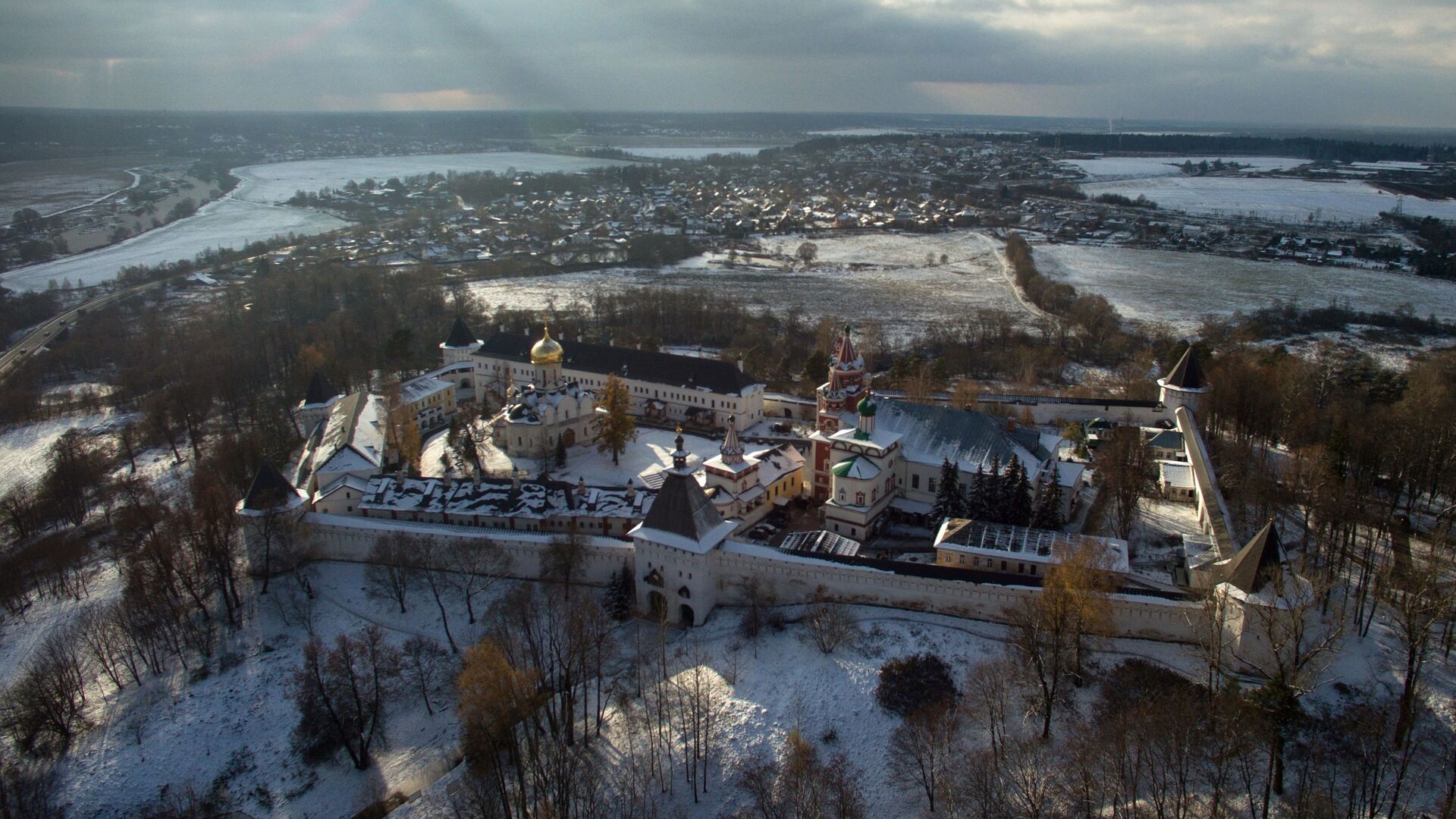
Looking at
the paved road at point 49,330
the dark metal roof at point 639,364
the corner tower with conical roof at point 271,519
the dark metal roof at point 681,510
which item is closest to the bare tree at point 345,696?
the corner tower with conical roof at point 271,519

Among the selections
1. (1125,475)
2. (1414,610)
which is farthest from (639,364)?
(1414,610)

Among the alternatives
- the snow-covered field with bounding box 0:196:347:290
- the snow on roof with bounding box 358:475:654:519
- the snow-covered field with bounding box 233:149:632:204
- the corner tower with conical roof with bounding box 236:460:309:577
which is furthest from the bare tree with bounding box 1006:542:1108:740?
the snow-covered field with bounding box 233:149:632:204

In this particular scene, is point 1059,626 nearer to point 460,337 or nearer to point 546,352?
point 546,352

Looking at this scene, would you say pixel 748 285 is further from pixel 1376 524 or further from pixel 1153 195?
pixel 1153 195

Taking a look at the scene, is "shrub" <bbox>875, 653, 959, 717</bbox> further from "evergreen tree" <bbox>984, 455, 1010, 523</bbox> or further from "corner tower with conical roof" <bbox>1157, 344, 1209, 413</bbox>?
"corner tower with conical roof" <bbox>1157, 344, 1209, 413</bbox>

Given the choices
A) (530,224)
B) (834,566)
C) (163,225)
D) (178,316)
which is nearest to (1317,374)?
(834,566)

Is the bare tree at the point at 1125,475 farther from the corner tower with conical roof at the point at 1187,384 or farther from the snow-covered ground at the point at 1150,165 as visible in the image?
the snow-covered ground at the point at 1150,165
